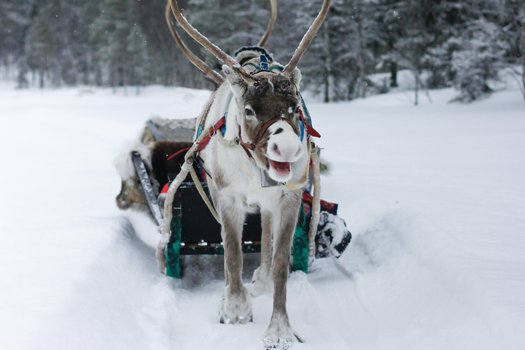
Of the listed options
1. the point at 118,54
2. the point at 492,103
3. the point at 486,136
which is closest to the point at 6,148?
the point at 486,136

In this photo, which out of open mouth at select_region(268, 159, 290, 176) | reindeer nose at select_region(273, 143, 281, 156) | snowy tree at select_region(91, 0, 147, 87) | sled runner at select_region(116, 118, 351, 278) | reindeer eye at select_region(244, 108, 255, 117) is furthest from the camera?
snowy tree at select_region(91, 0, 147, 87)

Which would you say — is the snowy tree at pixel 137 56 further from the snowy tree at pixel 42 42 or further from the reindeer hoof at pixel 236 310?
the reindeer hoof at pixel 236 310

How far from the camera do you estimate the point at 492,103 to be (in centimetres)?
1716

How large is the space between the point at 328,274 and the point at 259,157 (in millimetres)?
1782

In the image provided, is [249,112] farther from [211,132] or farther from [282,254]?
[282,254]

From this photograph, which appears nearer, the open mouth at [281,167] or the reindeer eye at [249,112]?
the open mouth at [281,167]

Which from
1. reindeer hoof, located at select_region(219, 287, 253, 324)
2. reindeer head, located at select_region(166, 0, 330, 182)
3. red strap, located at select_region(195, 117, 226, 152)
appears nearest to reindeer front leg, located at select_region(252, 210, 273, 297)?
reindeer hoof, located at select_region(219, 287, 253, 324)

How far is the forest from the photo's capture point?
1727cm

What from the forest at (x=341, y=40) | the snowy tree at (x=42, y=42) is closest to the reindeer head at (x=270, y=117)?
the forest at (x=341, y=40)

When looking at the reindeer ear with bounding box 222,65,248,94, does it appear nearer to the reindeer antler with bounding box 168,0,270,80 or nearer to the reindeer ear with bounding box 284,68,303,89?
the reindeer antler with bounding box 168,0,270,80

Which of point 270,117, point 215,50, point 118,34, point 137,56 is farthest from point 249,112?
point 118,34

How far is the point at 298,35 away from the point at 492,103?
39.6 feet

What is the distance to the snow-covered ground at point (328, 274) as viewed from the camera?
236cm

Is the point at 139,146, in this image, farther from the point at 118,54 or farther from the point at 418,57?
the point at 118,54
